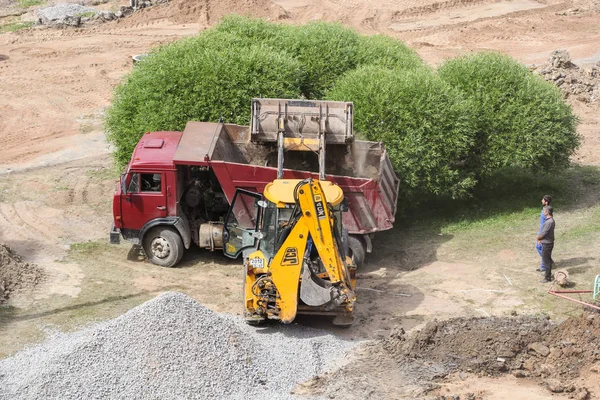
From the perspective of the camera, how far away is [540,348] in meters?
13.6

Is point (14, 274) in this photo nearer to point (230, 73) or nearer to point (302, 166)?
point (302, 166)

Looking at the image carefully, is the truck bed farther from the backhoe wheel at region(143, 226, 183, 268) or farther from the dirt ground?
the backhoe wheel at region(143, 226, 183, 268)

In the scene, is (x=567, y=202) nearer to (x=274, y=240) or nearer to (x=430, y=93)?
(x=430, y=93)

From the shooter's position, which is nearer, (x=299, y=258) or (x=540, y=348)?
(x=540, y=348)

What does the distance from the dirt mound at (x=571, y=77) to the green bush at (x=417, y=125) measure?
39.0 ft

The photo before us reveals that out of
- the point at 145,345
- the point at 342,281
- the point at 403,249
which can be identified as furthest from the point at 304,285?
the point at 403,249

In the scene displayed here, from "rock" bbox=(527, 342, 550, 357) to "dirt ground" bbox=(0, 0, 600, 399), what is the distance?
0.61 meters

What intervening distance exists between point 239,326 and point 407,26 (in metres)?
29.5

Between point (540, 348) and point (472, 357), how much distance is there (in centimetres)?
106

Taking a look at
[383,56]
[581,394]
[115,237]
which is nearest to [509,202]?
[383,56]

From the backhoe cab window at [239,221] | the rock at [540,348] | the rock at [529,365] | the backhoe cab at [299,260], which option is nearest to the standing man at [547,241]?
the rock at [540,348]

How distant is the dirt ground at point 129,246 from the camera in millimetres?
15789

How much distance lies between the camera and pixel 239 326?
14.8 meters

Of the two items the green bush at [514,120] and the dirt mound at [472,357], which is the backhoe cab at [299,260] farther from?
the green bush at [514,120]
